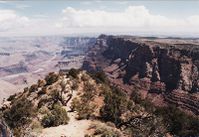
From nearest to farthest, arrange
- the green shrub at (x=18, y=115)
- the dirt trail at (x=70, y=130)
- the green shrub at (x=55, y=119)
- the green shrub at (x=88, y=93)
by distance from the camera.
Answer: the dirt trail at (x=70, y=130)
the green shrub at (x=55, y=119)
the green shrub at (x=18, y=115)
the green shrub at (x=88, y=93)

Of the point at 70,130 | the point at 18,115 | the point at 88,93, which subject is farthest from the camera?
the point at 88,93

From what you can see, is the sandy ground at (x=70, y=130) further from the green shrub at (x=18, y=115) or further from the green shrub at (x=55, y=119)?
the green shrub at (x=18, y=115)

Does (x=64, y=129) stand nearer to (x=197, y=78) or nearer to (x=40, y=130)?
(x=40, y=130)

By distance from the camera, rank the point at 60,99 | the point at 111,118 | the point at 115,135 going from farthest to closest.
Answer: the point at 60,99, the point at 111,118, the point at 115,135

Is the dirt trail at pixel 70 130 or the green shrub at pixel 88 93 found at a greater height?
the green shrub at pixel 88 93

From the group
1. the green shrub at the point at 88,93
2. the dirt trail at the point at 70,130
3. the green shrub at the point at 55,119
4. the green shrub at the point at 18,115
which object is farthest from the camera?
the green shrub at the point at 88,93

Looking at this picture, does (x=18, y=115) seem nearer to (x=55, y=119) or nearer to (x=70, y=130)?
(x=55, y=119)

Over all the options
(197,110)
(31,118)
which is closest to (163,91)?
(197,110)

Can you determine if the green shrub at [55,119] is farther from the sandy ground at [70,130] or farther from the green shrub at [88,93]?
the green shrub at [88,93]

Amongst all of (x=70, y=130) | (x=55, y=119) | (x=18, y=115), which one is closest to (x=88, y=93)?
(x=18, y=115)

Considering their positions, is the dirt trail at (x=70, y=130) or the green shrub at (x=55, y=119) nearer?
the dirt trail at (x=70, y=130)

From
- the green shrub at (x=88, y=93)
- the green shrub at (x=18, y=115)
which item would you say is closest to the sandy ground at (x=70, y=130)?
the green shrub at (x=18, y=115)
